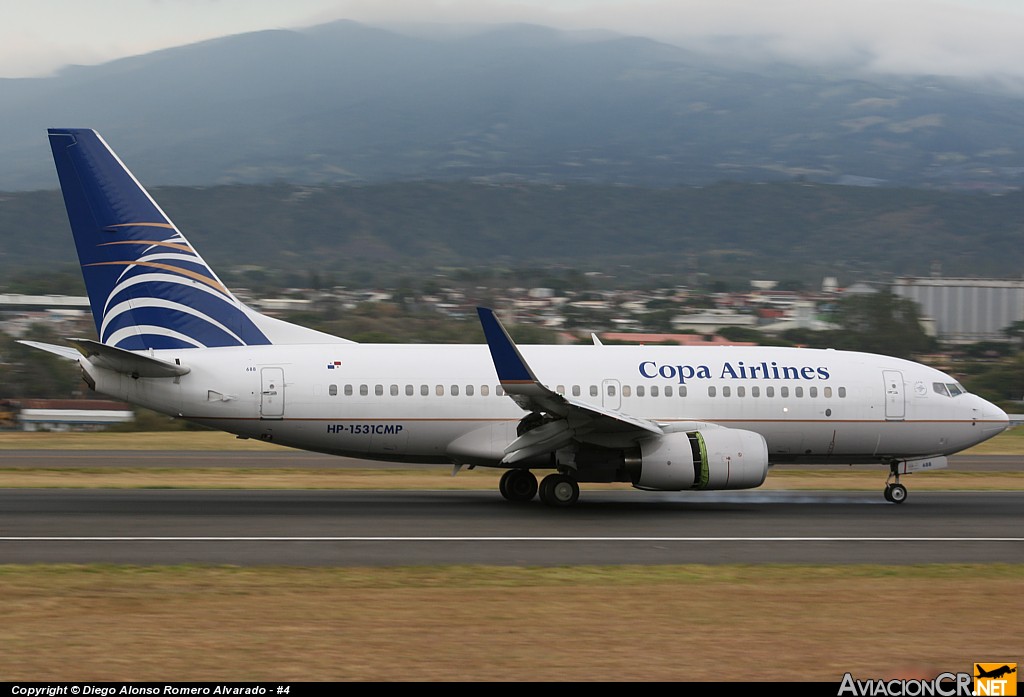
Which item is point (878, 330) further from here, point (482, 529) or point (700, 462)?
point (482, 529)

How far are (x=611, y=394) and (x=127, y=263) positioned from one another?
978 cm

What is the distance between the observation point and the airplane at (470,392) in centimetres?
2211

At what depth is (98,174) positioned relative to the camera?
23484 mm

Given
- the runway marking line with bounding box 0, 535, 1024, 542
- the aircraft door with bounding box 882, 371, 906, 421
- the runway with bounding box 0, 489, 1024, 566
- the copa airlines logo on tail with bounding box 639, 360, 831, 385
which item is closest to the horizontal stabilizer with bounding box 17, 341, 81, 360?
the runway with bounding box 0, 489, 1024, 566

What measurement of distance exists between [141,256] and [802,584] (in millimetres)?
14602

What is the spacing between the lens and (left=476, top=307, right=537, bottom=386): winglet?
20328mm

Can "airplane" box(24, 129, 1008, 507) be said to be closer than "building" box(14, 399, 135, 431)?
Yes

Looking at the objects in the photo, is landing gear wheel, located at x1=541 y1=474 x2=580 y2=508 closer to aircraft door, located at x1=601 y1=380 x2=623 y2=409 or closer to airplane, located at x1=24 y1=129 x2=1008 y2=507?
airplane, located at x1=24 y1=129 x2=1008 y2=507

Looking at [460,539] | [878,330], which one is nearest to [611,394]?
[460,539]

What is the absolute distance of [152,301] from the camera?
928 inches

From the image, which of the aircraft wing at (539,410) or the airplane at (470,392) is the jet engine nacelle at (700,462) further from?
the aircraft wing at (539,410)

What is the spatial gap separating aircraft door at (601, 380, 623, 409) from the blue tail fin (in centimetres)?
699

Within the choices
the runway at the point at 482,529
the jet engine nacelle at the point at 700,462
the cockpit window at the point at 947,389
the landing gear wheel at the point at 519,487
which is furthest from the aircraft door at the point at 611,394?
the cockpit window at the point at 947,389

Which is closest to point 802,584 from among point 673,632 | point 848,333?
point 673,632
